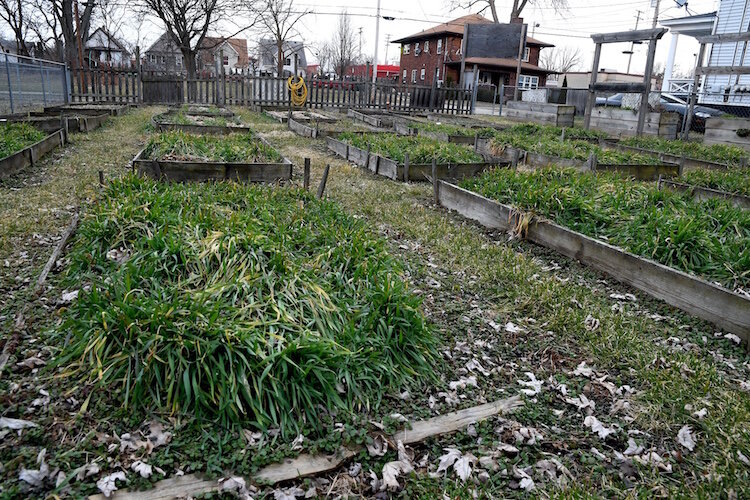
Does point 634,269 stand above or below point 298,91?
below

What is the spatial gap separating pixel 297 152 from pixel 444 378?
28.2 feet

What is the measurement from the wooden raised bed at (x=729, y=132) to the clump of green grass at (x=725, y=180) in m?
5.03

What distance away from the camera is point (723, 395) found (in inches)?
129

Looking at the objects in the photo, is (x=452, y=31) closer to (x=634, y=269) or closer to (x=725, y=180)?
(x=725, y=180)

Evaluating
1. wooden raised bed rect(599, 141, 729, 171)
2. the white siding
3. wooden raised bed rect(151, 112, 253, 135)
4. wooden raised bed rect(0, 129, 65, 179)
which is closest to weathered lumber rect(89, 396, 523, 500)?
wooden raised bed rect(0, 129, 65, 179)

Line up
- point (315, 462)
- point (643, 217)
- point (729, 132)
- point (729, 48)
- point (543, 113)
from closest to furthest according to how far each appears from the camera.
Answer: point (315, 462), point (643, 217), point (729, 132), point (543, 113), point (729, 48)

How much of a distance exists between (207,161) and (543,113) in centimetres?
1668

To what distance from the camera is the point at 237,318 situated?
329 cm

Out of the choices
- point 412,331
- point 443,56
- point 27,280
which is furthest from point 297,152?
point 443,56

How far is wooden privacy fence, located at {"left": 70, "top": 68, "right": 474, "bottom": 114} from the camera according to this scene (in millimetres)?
22516

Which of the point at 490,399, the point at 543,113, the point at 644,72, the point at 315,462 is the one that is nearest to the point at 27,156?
the point at 315,462

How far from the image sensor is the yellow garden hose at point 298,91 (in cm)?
2277

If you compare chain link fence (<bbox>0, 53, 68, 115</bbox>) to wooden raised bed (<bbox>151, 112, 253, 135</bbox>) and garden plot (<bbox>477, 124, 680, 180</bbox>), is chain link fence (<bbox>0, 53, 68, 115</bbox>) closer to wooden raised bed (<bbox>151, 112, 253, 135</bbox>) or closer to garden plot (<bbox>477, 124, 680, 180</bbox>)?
wooden raised bed (<bbox>151, 112, 253, 135</bbox>)

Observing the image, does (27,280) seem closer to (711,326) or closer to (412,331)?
(412,331)
